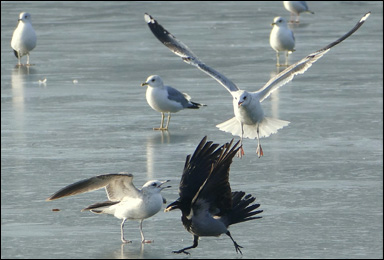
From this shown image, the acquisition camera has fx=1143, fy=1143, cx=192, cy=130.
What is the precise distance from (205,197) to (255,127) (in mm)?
5430

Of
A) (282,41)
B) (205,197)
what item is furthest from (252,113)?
(282,41)

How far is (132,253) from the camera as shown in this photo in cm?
819

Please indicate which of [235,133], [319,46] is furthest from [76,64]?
[235,133]

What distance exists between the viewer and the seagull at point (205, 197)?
7.93 meters

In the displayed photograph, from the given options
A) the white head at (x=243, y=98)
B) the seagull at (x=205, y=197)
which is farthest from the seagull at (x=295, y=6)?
the seagull at (x=205, y=197)

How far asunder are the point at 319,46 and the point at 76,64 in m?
5.15

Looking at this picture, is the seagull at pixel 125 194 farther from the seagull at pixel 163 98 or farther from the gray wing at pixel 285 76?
the seagull at pixel 163 98

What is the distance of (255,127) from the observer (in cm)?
1339

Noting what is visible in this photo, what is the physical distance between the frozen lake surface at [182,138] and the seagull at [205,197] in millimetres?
203

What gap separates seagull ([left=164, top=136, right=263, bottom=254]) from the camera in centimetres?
793

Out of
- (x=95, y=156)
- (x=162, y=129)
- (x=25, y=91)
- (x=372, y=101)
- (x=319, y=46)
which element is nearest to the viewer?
(x=95, y=156)

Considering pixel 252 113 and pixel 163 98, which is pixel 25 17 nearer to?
pixel 163 98

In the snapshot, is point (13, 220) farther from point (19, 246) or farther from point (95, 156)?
point (95, 156)

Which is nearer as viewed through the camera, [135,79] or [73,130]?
[73,130]
